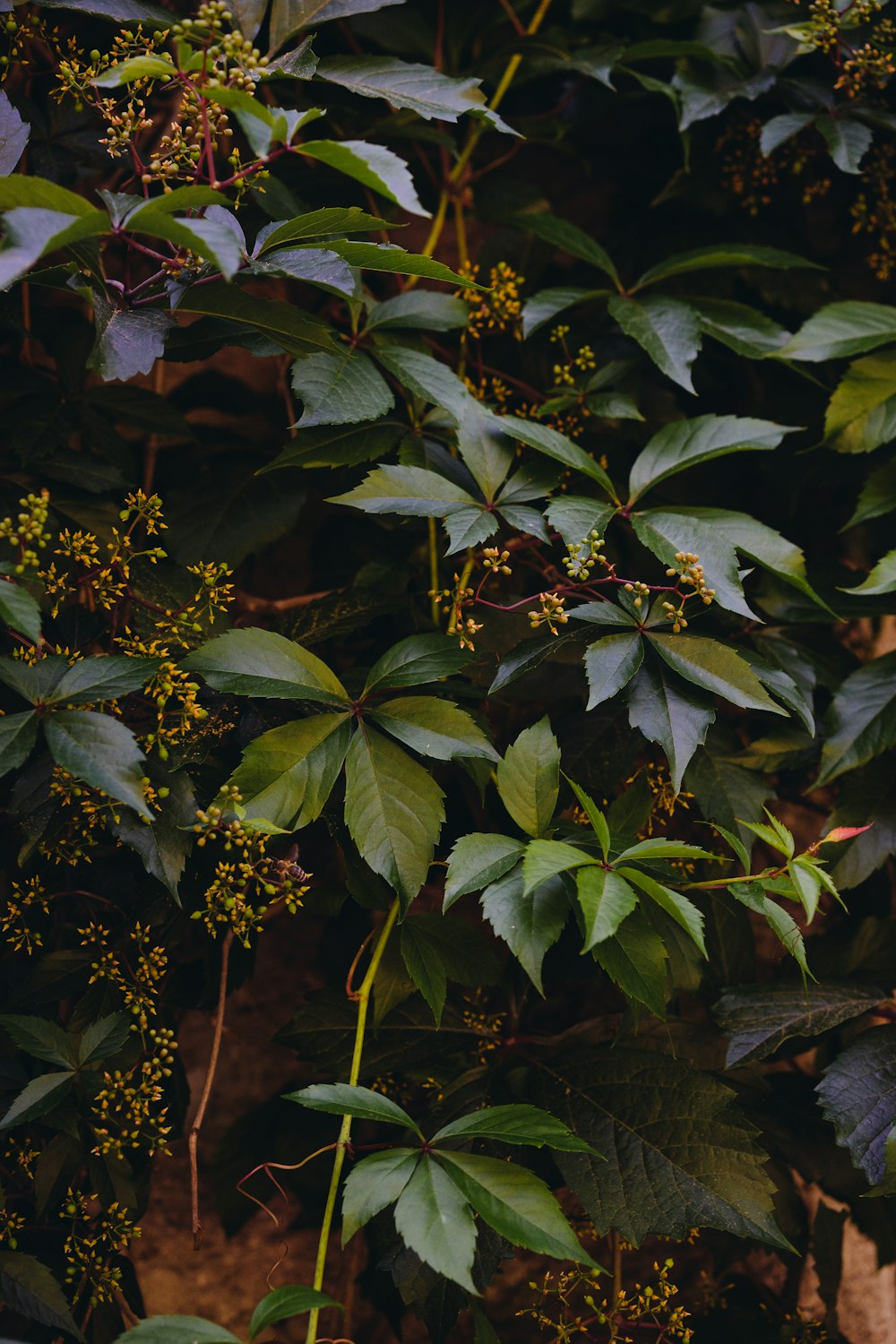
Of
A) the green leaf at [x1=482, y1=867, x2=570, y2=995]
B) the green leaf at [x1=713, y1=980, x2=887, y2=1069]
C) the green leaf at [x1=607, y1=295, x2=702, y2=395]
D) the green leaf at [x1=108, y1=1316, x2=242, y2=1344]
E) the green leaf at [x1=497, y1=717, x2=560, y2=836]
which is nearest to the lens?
the green leaf at [x1=108, y1=1316, x2=242, y2=1344]

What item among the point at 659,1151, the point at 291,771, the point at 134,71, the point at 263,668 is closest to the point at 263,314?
the point at 134,71

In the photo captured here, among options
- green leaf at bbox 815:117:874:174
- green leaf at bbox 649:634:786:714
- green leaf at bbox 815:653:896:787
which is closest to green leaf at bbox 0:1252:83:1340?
green leaf at bbox 649:634:786:714

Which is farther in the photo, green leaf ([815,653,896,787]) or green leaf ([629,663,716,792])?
green leaf ([815,653,896,787])

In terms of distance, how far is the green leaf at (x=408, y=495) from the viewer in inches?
39.8

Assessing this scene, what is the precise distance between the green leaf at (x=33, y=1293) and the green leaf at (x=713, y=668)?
83 cm

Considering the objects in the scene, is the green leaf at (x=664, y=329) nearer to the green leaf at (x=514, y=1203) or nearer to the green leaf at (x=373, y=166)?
the green leaf at (x=373, y=166)

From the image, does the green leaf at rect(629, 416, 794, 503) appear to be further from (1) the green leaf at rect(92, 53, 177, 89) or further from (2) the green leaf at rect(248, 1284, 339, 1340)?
(2) the green leaf at rect(248, 1284, 339, 1340)

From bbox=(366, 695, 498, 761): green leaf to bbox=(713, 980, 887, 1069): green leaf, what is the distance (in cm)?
45

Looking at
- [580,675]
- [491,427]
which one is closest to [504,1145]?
[580,675]

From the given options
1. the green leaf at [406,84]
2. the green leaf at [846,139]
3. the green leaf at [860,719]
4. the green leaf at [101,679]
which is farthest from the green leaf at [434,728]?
the green leaf at [846,139]

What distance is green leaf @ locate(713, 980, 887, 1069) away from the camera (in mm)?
1094

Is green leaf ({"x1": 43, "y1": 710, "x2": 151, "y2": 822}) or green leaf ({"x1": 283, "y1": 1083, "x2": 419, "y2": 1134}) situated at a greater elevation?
green leaf ({"x1": 43, "y1": 710, "x2": 151, "y2": 822})

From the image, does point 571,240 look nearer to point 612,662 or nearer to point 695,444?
point 695,444

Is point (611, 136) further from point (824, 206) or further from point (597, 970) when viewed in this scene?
point (597, 970)
